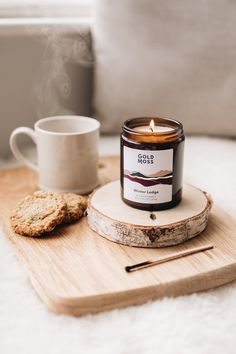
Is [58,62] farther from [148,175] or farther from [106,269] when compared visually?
[106,269]

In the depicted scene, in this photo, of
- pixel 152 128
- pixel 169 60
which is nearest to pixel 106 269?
pixel 152 128

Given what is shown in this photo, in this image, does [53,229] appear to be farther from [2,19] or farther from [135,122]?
[2,19]

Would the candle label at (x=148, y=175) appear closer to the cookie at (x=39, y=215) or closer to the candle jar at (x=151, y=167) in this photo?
the candle jar at (x=151, y=167)

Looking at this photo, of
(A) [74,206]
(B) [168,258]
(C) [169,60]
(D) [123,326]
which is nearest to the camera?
(D) [123,326]

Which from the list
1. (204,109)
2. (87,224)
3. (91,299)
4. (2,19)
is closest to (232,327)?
(91,299)

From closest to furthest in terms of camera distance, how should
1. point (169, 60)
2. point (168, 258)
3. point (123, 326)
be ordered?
point (123, 326) < point (168, 258) < point (169, 60)

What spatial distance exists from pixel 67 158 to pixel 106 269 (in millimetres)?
290

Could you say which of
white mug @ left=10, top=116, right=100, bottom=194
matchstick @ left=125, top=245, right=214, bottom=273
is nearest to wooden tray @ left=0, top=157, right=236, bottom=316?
matchstick @ left=125, top=245, right=214, bottom=273

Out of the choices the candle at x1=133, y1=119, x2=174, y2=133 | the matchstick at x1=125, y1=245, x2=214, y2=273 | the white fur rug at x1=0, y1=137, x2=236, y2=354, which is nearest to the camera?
the white fur rug at x1=0, y1=137, x2=236, y2=354

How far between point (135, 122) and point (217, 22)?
1.34ft

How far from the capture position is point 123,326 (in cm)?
61

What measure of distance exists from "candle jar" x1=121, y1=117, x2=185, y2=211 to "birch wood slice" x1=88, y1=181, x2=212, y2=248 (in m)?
0.02

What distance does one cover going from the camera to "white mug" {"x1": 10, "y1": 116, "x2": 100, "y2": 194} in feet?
2.99

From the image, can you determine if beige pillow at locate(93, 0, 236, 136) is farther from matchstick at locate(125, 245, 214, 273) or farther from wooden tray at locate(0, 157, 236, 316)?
matchstick at locate(125, 245, 214, 273)
